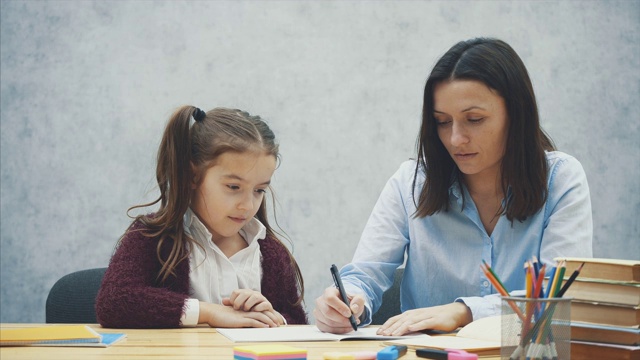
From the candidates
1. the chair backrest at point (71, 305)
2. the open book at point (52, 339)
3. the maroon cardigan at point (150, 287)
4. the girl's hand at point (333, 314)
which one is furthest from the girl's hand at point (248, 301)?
the chair backrest at point (71, 305)

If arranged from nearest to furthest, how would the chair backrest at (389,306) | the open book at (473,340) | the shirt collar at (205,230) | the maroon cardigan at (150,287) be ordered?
the open book at (473,340) → the maroon cardigan at (150,287) → the shirt collar at (205,230) → the chair backrest at (389,306)

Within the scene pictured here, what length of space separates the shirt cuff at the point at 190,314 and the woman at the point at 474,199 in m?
0.32

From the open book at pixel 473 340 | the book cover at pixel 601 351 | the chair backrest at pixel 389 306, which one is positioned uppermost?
the book cover at pixel 601 351

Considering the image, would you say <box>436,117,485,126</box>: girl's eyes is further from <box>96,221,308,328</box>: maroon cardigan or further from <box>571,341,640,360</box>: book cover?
<box>571,341,640,360</box>: book cover

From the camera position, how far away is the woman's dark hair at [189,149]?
1736 mm

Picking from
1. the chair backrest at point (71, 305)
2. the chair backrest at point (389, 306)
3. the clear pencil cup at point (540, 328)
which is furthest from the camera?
the chair backrest at point (389, 306)

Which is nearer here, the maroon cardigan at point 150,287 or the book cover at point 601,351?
the book cover at point 601,351

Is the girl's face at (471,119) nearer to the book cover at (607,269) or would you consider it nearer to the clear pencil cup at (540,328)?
the book cover at (607,269)

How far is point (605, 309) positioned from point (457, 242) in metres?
0.77

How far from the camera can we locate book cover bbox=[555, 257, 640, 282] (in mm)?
981

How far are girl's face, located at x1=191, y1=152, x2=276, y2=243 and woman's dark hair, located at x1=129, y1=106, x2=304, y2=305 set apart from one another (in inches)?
0.9

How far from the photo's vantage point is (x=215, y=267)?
69.7 inches

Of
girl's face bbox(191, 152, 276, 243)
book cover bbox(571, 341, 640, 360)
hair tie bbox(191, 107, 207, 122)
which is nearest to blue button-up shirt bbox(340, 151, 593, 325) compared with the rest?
girl's face bbox(191, 152, 276, 243)

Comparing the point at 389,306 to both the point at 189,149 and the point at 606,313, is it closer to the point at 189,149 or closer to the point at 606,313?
the point at 189,149
